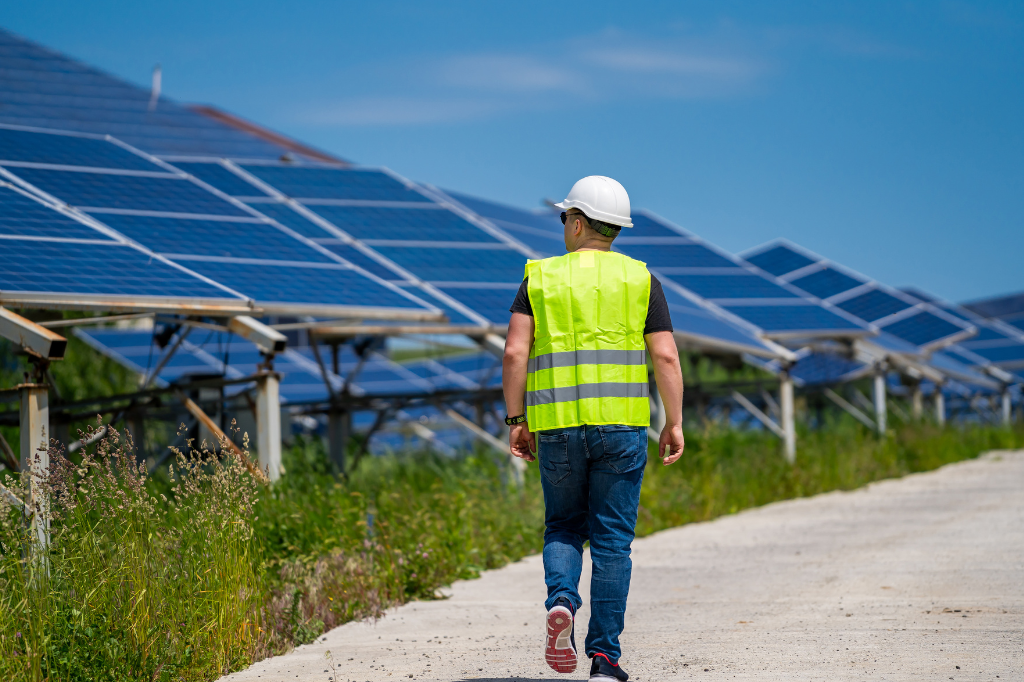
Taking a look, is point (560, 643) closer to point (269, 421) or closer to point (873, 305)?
point (269, 421)

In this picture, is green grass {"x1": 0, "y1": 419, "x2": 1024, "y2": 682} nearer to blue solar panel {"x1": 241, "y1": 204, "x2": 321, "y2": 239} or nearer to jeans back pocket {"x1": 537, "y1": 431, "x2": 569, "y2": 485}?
jeans back pocket {"x1": 537, "y1": 431, "x2": 569, "y2": 485}

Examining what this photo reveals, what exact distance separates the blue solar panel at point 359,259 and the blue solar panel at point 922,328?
47.6ft

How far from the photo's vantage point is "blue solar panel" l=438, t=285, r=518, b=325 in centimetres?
1201

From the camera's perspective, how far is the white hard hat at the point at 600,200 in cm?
459

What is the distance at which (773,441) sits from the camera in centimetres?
1662

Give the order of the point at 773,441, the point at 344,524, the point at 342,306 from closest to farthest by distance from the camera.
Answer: the point at 344,524 < the point at 342,306 < the point at 773,441

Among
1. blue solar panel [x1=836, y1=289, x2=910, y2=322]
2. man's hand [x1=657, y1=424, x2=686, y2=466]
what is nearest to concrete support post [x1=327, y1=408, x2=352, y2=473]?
man's hand [x1=657, y1=424, x2=686, y2=466]

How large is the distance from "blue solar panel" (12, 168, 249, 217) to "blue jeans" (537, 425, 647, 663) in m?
7.39

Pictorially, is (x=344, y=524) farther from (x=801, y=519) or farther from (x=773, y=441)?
(x=773, y=441)

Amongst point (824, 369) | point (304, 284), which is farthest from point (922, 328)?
point (304, 284)

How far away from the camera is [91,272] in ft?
27.1

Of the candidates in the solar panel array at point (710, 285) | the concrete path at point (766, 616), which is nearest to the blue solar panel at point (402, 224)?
the solar panel array at point (710, 285)

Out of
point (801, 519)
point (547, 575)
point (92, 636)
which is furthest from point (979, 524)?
point (92, 636)

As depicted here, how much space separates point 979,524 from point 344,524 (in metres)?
6.06
